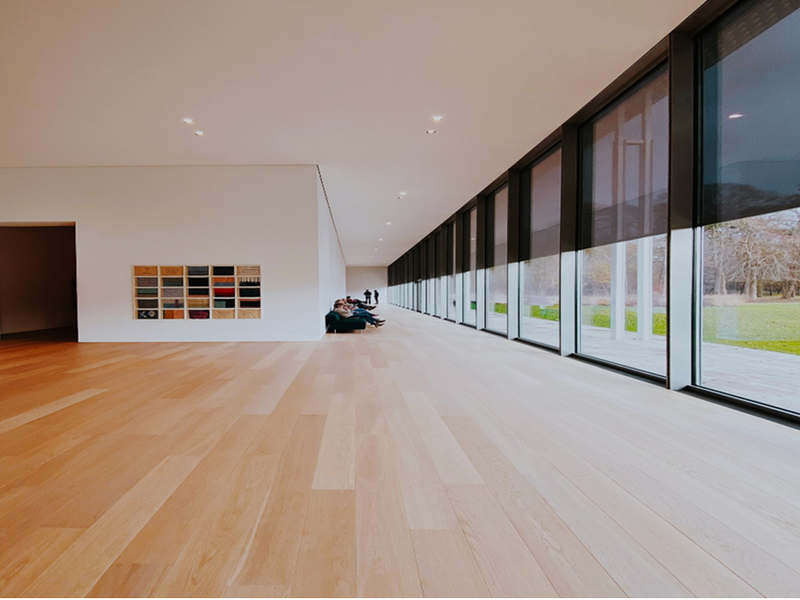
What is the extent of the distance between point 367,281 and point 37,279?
75.9 feet

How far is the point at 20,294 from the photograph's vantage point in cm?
959

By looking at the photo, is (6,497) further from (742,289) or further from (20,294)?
(20,294)

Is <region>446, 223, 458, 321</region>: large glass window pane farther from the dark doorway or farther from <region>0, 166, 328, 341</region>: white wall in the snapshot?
the dark doorway

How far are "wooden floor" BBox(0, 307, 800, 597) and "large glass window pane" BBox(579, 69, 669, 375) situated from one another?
5.42 feet

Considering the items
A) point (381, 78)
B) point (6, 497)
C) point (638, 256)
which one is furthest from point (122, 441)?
point (638, 256)

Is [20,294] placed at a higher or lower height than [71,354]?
higher

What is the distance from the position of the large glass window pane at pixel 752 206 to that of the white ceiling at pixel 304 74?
61cm

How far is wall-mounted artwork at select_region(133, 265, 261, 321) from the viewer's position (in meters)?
7.40

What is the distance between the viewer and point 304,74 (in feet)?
14.0

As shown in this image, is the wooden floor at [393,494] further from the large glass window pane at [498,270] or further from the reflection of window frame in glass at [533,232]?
the large glass window pane at [498,270]

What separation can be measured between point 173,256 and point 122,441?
568 centimetres

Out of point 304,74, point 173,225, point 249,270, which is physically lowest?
point 249,270

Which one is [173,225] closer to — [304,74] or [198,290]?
[198,290]

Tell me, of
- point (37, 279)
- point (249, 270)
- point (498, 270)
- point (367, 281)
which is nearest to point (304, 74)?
point (249, 270)
